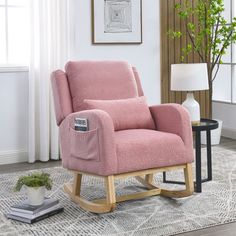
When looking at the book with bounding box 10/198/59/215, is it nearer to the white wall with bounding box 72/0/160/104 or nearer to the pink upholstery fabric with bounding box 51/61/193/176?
the pink upholstery fabric with bounding box 51/61/193/176

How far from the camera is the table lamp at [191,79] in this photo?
360 cm

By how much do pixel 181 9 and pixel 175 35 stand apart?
Answer: 0.38 meters

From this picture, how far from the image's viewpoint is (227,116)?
19.7 ft

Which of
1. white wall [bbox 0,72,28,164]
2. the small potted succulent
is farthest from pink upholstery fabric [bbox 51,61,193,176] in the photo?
white wall [bbox 0,72,28,164]

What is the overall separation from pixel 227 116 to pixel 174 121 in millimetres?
2893

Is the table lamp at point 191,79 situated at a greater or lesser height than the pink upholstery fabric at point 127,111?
greater

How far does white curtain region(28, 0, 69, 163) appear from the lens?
4.52 meters

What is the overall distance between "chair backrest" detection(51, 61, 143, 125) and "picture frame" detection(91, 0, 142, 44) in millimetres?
1319

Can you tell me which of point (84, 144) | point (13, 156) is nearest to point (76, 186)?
point (84, 144)

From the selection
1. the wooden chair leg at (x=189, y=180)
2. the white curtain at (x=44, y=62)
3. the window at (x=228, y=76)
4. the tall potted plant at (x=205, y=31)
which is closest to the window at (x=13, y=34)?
the white curtain at (x=44, y=62)

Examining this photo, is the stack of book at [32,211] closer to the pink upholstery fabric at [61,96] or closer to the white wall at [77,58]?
the pink upholstery fabric at [61,96]

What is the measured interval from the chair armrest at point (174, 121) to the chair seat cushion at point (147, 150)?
68 mm

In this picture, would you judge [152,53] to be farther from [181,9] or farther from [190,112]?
[190,112]

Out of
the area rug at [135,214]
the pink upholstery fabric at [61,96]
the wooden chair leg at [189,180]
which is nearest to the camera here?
the area rug at [135,214]
